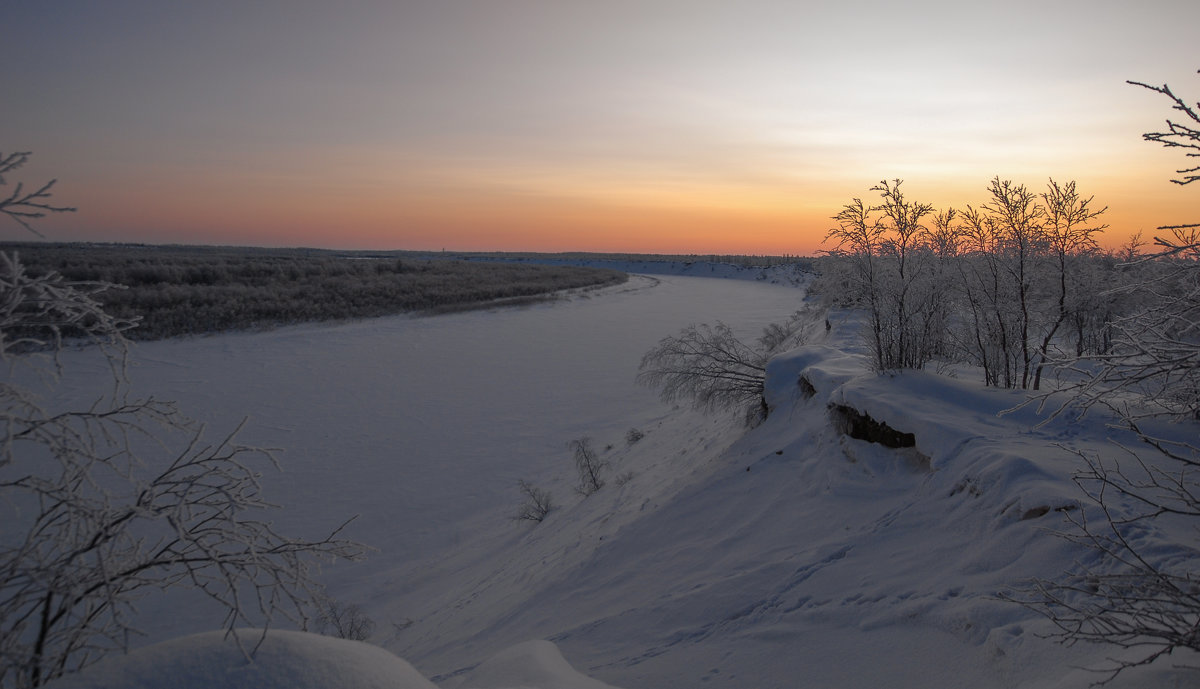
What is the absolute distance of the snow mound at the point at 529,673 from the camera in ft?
13.7

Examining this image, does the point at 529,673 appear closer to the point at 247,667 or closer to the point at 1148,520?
the point at 247,667

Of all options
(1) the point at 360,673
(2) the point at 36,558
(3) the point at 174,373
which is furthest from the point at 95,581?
(3) the point at 174,373

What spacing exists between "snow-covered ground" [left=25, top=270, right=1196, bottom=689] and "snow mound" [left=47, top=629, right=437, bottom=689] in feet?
0.11

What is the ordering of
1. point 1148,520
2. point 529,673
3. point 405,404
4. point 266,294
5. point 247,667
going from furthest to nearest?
point 266,294 → point 405,404 → point 529,673 → point 1148,520 → point 247,667

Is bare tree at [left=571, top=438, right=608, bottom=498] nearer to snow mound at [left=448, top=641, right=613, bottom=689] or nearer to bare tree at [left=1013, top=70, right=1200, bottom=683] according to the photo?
snow mound at [left=448, top=641, right=613, bottom=689]

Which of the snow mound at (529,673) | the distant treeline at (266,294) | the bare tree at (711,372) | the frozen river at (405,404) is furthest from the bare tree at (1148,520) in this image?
the distant treeline at (266,294)

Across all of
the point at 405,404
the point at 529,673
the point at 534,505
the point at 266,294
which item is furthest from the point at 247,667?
the point at 266,294

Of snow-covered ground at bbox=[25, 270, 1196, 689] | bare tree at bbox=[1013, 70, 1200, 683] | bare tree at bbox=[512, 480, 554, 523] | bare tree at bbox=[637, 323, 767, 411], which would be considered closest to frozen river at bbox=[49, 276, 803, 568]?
snow-covered ground at bbox=[25, 270, 1196, 689]

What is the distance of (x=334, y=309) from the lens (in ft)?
83.7

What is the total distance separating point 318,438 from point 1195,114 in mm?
12637

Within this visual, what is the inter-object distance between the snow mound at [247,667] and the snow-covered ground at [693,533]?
0.03 meters

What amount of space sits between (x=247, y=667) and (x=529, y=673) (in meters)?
2.07

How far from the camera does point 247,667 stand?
274 cm

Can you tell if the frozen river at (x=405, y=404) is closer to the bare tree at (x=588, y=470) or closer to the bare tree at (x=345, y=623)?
the bare tree at (x=588, y=470)
